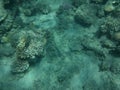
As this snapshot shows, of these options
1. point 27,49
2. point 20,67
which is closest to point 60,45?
point 27,49

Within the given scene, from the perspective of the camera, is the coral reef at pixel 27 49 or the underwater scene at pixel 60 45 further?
the coral reef at pixel 27 49

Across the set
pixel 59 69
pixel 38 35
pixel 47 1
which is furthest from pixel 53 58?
pixel 47 1

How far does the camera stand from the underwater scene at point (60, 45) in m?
8.62

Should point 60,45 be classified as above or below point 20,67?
above

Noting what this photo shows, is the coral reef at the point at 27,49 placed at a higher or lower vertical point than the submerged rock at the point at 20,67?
higher

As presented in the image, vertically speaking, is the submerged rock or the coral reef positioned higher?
the coral reef

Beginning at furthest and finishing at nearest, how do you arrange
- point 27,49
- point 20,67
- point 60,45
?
point 60,45 < point 27,49 < point 20,67

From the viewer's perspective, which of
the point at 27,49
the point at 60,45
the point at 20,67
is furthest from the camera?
the point at 60,45

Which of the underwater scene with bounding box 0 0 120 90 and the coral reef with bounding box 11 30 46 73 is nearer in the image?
the underwater scene with bounding box 0 0 120 90

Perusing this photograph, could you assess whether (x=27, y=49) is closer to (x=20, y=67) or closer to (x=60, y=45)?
(x=20, y=67)

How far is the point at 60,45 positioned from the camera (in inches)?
383

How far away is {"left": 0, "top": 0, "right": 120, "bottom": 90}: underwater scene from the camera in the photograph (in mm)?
8625

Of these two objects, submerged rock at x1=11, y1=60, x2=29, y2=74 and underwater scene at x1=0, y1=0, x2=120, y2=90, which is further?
submerged rock at x1=11, y1=60, x2=29, y2=74

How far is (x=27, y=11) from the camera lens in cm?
1142
